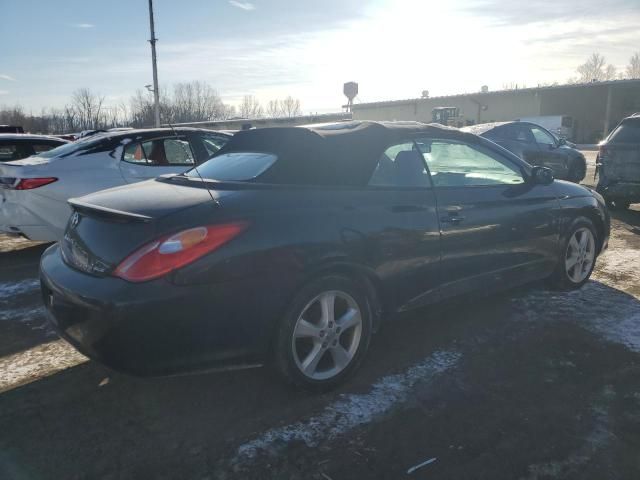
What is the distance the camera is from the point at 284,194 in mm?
2912

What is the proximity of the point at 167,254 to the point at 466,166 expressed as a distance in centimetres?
256

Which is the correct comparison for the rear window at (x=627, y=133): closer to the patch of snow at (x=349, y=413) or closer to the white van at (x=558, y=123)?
the patch of snow at (x=349, y=413)

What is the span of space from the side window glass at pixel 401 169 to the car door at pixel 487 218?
0.10m

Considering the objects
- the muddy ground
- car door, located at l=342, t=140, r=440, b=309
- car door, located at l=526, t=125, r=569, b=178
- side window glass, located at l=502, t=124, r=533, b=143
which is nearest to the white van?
car door, located at l=526, t=125, r=569, b=178

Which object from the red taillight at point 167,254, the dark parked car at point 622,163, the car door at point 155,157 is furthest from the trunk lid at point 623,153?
the red taillight at point 167,254

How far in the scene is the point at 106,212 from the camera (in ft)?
9.00

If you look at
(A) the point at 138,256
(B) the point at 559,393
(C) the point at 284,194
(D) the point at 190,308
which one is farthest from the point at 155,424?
(B) the point at 559,393

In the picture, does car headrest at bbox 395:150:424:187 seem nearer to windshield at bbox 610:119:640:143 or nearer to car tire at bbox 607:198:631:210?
windshield at bbox 610:119:640:143

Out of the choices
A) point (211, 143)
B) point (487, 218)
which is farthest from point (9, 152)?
point (487, 218)

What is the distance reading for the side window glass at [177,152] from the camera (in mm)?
6426

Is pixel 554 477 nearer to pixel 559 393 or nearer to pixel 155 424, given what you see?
pixel 559 393

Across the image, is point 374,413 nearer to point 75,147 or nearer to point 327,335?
point 327,335

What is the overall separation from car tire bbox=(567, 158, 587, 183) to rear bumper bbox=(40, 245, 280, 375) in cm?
1289

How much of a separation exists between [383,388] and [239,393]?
859 mm
